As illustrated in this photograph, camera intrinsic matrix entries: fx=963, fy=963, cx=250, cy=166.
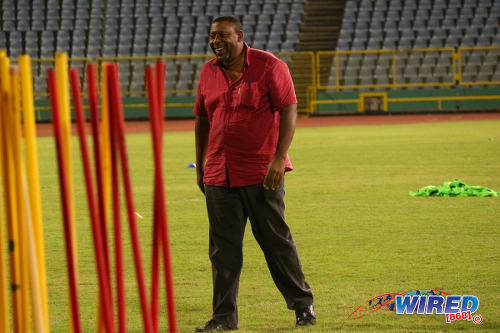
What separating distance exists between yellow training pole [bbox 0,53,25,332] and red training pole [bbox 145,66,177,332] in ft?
1.61

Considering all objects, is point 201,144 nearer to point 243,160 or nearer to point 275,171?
point 243,160

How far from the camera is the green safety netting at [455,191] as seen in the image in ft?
37.0

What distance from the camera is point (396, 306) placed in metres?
5.84

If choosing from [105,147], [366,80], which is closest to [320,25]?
[366,80]

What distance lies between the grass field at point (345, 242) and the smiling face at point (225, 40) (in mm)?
1525

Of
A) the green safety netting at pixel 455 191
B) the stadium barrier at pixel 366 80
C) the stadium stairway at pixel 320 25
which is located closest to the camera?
the green safety netting at pixel 455 191

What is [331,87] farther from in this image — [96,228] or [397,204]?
[96,228]

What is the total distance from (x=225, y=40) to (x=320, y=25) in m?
31.7

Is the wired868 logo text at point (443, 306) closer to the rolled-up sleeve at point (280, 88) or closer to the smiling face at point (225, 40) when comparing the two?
the rolled-up sleeve at point (280, 88)

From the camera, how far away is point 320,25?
119 feet

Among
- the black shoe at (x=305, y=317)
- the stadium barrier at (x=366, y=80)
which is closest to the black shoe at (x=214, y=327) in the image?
the black shoe at (x=305, y=317)

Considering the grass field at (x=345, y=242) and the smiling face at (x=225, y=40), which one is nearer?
the smiling face at (x=225, y=40)

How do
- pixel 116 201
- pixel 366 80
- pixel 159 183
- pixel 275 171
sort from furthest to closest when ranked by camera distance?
pixel 366 80
pixel 275 171
pixel 159 183
pixel 116 201

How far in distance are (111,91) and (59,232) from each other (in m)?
6.26
